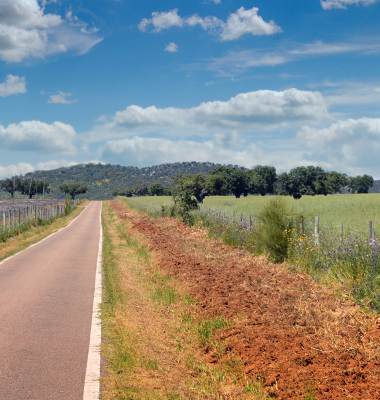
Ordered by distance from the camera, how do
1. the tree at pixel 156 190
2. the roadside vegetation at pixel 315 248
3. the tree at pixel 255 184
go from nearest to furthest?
the roadside vegetation at pixel 315 248, the tree at pixel 255 184, the tree at pixel 156 190

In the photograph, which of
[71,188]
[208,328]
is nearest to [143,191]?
[71,188]

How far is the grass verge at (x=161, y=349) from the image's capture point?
14.8 feet

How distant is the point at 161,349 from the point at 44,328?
224 cm

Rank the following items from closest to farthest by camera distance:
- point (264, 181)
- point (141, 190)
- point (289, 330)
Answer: point (289, 330) < point (264, 181) < point (141, 190)

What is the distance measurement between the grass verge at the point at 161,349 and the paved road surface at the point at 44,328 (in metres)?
0.44

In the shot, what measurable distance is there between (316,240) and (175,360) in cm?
719

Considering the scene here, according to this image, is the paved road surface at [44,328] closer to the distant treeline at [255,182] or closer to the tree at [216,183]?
the distant treeline at [255,182]

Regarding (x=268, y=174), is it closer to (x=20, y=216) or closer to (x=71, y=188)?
(x=71, y=188)

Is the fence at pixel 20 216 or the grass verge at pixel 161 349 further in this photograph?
the fence at pixel 20 216

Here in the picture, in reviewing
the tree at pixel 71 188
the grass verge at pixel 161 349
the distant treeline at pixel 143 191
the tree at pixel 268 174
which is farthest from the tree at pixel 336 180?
the grass verge at pixel 161 349

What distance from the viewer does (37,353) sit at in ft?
18.1

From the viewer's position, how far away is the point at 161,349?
5887mm

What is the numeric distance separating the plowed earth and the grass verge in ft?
0.76

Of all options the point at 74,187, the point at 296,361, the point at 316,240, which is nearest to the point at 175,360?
the point at 296,361
